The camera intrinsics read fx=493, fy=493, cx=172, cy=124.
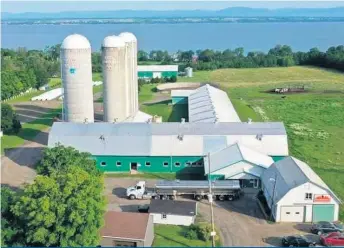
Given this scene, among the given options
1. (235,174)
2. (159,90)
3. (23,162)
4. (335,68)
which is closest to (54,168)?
(23,162)

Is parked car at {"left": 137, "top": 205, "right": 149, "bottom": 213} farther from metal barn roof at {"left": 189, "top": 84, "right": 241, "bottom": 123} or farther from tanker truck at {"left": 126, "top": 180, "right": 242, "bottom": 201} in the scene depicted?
metal barn roof at {"left": 189, "top": 84, "right": 241, "bottom": 123}

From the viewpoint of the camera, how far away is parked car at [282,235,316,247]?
19.1 m

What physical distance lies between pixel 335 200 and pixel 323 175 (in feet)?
20.8

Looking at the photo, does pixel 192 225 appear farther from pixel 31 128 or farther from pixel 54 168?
pixel 31 128

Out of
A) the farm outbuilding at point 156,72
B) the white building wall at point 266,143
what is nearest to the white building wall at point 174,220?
the white building wall at point 266,143

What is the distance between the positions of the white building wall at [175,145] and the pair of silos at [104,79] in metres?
7.46

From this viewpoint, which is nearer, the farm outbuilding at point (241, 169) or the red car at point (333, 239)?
the red car at point (333, 239)

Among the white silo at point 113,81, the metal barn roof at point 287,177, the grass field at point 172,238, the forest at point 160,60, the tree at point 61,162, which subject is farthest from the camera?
the forest at point 160,60

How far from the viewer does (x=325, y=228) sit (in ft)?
67.1

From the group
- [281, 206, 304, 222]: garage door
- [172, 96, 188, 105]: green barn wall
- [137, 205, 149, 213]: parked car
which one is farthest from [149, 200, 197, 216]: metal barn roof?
[172, 96, 188, 105]: green barn wall

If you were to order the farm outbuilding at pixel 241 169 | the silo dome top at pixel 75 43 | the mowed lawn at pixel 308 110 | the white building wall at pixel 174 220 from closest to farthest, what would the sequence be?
1. the white building wall at pixel 174 220
2. the farm outbuilding at pixel 241 169
3. the mowed lawn at pixel 308 110
4. the silo dome top at pixel 75 43

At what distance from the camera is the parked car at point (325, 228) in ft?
66.7

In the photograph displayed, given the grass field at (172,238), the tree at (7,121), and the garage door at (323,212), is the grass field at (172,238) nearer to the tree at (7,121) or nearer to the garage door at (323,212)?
the garage door at (323,212)

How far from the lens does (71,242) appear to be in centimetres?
1648
